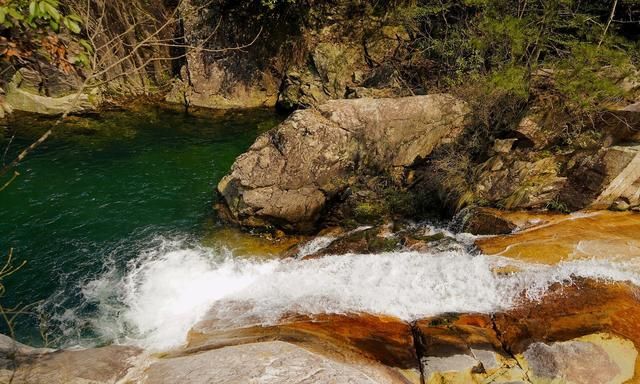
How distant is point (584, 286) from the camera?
6270 mm

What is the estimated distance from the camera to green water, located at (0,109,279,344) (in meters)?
8.16

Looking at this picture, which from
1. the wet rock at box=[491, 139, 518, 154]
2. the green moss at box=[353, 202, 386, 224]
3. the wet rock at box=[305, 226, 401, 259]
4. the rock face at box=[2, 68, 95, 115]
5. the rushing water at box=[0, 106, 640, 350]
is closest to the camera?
the rushing water at box=[0, 106, 640, 350]

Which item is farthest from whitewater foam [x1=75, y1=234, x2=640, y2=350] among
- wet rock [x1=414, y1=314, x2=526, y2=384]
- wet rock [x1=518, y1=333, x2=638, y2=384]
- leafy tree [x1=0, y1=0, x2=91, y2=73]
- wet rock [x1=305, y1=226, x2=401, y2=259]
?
leafy tree [x1=0, y1=0, x2=91, y2=73]

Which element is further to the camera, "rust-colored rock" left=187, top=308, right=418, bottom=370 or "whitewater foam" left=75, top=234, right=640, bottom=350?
"whitewater foam" left=75, top=234, right=640, bottom=350

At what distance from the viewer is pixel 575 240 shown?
7156 millimetres

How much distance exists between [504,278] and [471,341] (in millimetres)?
1572

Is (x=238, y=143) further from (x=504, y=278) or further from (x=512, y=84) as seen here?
(x=504, y=278)

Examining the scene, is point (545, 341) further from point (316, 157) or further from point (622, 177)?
point (316, 157)

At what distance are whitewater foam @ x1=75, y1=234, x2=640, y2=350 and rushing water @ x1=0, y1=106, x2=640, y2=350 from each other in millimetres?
22

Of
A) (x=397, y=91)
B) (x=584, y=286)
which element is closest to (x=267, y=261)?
(x=584, y=286)

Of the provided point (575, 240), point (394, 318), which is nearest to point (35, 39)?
point (394, 318)

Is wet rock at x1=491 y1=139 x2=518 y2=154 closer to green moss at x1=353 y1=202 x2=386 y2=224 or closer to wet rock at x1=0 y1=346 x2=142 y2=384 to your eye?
green moss at x1=353 y1=202 x2=386 y2=224

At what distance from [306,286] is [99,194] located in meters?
6.99

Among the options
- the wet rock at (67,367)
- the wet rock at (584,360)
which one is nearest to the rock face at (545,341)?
the wet rock at (584,360)
